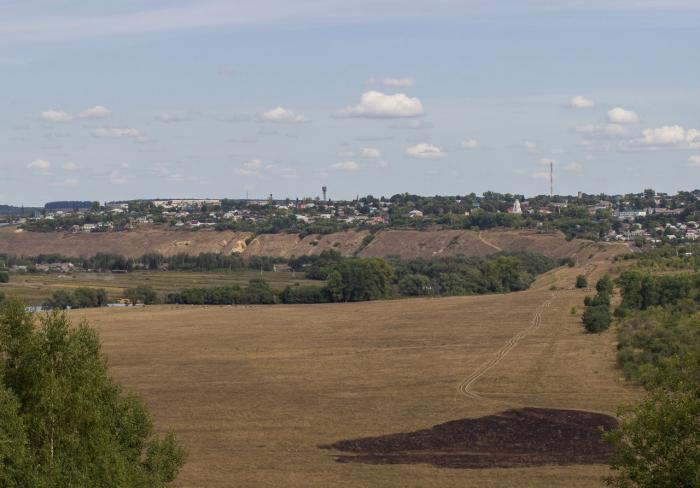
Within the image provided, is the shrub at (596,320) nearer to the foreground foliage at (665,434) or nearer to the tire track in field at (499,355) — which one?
the tire track in field at (499,355)

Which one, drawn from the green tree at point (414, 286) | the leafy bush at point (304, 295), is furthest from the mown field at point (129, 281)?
the green tree at point (414, 286)

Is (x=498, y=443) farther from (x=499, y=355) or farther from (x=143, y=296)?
(x=143, y=296)

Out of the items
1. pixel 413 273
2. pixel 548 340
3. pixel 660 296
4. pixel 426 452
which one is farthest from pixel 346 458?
pixel 413 273

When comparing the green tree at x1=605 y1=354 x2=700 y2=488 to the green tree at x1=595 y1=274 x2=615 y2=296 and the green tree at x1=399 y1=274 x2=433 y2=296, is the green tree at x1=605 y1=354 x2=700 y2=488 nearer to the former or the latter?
the green tree at x1=595 y1=274 x2=615 y2=296

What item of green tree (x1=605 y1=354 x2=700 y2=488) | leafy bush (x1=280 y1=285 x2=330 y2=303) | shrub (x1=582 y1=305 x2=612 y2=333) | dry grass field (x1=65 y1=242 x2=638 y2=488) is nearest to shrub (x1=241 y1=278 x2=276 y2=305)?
leafy bush (x1=280 y1=285 x2=330 y2=303)

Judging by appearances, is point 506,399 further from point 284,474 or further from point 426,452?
point 284,474
